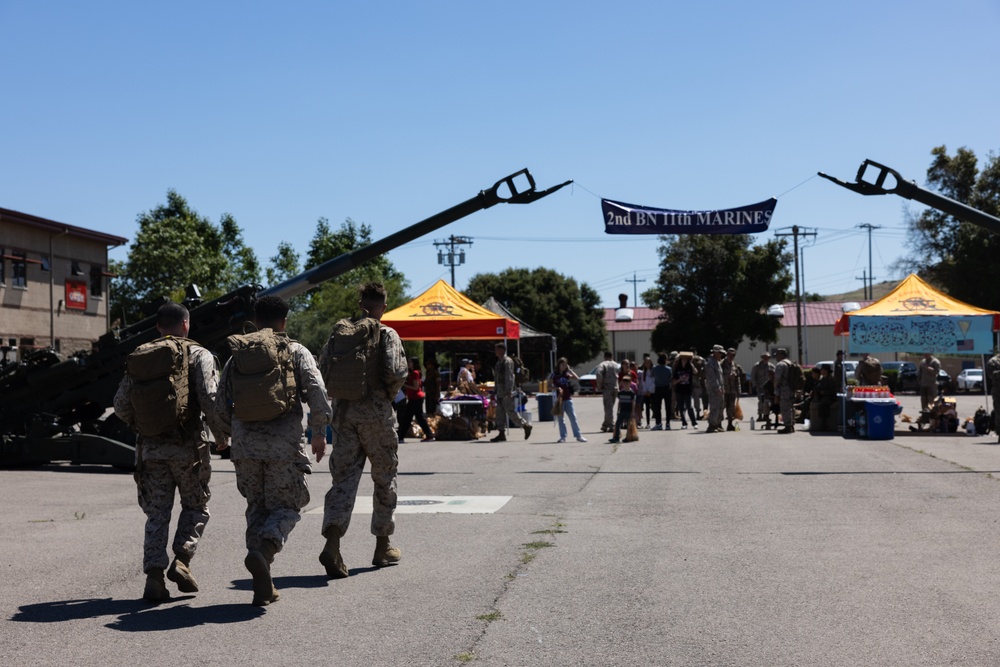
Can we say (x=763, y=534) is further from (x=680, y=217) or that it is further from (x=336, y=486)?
(x=680, y=217)

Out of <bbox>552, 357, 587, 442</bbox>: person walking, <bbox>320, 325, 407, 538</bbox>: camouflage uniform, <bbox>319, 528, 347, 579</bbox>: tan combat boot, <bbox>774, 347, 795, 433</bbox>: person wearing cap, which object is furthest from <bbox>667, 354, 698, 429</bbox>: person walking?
<bbox>319, 528, 347, 579</bbox>: tan combat boot

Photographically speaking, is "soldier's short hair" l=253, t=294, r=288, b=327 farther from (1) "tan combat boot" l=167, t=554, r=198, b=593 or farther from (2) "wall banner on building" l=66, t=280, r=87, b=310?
(2) "wall banner on building" l=66, t=280, r=87, b=310

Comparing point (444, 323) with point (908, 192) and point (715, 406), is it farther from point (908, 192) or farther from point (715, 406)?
point (908, 192)

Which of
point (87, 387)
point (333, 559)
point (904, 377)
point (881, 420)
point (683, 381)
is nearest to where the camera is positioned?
point (333, 559)

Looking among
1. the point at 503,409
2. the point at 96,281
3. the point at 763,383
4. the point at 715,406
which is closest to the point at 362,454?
the point at 503,409

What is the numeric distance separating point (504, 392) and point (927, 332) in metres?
8.92

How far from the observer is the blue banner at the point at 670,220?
18812 millimetres

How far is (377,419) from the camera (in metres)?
7.15

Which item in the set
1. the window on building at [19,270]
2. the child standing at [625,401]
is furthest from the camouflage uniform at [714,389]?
the window on building at [19,270]

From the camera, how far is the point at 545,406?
30375 millimetres

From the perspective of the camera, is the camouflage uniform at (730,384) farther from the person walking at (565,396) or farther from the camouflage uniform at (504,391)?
the camouflage uniform at (504,391)

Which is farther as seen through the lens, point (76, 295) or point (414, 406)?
point (76, 295)

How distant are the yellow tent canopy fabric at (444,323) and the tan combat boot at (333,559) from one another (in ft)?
52.8

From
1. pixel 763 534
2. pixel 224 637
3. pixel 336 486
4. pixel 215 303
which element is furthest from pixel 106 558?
pixel 215 303
